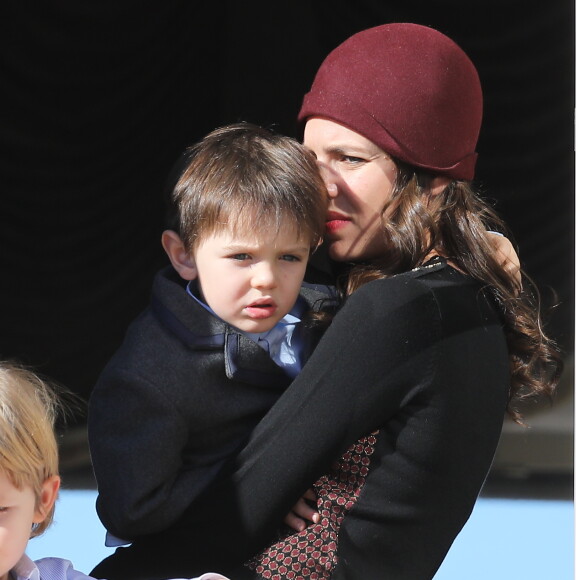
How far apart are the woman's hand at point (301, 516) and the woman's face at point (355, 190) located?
1.46 ft

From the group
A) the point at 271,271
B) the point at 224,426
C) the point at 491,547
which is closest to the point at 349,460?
the point at 224,426

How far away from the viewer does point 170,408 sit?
6.07 feet

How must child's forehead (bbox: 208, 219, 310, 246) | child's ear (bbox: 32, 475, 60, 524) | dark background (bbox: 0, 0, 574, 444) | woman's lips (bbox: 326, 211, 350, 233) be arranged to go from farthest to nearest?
dark background (bbox: 0, 0, 574, 444), woman's lips (bbox: 326, 211, 350, 233), child's forehead (bbox: 208, 219, 310, 246), child's ear (bbox: 32, 475, 60, 524)

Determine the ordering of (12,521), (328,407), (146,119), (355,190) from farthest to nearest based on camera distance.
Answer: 1. (146,119)
2. (355,190)
3. (328,407)
4. (12,521)

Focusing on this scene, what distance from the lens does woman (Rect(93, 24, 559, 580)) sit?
1799mm

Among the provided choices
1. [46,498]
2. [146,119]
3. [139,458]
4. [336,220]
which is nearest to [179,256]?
[336,220]

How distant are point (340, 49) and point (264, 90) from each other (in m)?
3.38

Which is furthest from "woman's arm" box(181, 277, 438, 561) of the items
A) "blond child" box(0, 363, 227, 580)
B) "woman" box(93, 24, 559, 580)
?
"blond child" box(0, 363, 227, 580)

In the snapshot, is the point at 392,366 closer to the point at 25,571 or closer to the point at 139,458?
the point at 139,458

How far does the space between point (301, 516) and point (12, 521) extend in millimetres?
Result: 452

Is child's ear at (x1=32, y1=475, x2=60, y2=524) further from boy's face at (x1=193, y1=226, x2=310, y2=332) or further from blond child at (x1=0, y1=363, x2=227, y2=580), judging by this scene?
boy's face at (x1=193, y1=226, x2=310, y2=332)

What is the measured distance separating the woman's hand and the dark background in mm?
3507

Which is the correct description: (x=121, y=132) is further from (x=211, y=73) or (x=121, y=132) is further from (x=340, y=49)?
(x=340, y=49)

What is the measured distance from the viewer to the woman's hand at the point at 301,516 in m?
1.85
